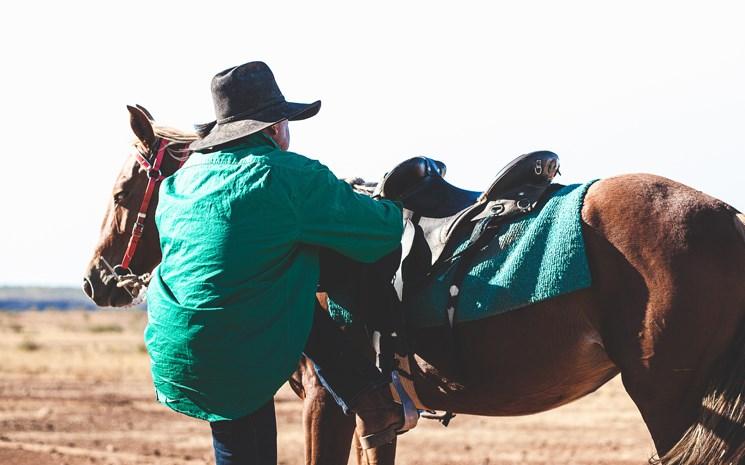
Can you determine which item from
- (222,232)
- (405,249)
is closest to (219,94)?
(222,232)

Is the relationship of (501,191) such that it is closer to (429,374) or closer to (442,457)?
(429,374)

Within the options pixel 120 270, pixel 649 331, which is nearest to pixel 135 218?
pixel 120 270

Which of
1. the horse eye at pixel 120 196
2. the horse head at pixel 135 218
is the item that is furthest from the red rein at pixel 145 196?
the horse eye at pixel 120 196

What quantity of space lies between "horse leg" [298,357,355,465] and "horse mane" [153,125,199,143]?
1676 mm

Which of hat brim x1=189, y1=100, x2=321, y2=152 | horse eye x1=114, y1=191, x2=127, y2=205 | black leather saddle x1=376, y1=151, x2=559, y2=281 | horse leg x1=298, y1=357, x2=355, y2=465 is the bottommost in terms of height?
horse leg x1=298, y1=357, x2=355, y2=465

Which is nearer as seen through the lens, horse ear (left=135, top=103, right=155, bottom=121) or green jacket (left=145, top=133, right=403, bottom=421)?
green jacket (left=145, top=133, right=403, bottom=421)

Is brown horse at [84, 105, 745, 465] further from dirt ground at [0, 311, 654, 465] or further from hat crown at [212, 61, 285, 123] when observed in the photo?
dirt ground at [0, 311, 654, 465]

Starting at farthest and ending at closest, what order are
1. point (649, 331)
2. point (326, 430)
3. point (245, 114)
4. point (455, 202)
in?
Result: point (455, 202) → point (326, 430) → point (245, 114) → point (649, 331)

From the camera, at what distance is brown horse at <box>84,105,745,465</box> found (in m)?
4.39

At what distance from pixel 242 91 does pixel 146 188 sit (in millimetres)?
1594

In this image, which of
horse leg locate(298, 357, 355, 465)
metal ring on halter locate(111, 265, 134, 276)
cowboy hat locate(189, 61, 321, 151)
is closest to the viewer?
cowboy hat locate(189, 61, 321, 151)

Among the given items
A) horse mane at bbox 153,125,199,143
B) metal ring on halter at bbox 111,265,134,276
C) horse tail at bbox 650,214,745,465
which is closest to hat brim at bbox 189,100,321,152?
horse mane at bbox 153,125,199,143

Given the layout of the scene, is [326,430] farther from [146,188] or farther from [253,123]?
[146,188]

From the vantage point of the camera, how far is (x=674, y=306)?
440 cm
